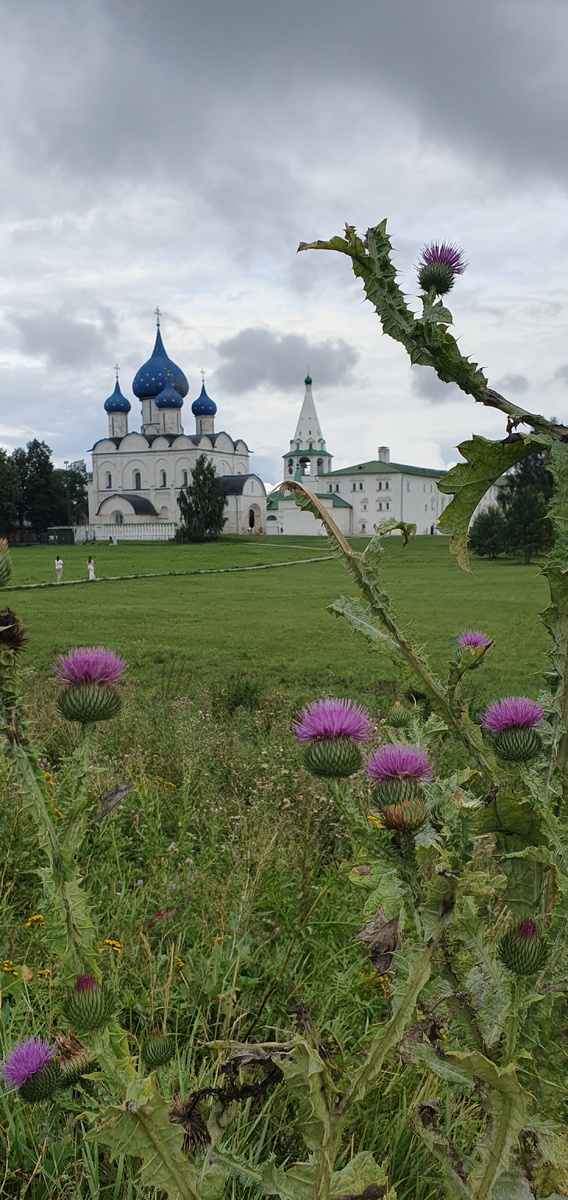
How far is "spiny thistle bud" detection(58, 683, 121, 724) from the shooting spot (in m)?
1.69

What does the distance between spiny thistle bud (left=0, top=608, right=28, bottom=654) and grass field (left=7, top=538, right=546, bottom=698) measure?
0.72 metres

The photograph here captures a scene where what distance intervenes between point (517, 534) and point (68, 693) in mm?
43174

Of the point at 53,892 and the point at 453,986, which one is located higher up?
the point at 53,892

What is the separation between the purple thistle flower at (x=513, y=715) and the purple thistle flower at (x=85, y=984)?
1.16 metres

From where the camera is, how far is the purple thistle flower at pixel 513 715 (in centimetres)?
211

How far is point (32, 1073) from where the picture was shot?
5.60 feet

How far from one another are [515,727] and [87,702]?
1079 mm

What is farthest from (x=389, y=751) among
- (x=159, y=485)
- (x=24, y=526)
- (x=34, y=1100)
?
(x=159, y=485)

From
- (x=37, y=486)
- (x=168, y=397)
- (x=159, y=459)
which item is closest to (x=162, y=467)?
(x=159, y=459)

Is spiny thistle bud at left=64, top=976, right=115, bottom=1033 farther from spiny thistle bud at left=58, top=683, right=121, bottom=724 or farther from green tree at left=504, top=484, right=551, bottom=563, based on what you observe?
green tree at left=504, top=484, right=551, bottom=563

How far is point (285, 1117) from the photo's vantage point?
7.20 ft

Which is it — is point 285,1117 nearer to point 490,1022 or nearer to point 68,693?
point 490,1022

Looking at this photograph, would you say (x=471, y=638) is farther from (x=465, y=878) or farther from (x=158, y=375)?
(x=158, y=375)

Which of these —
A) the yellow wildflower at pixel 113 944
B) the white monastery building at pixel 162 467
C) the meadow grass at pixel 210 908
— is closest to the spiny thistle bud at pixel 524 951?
the meadow grass at pixel 210 908
